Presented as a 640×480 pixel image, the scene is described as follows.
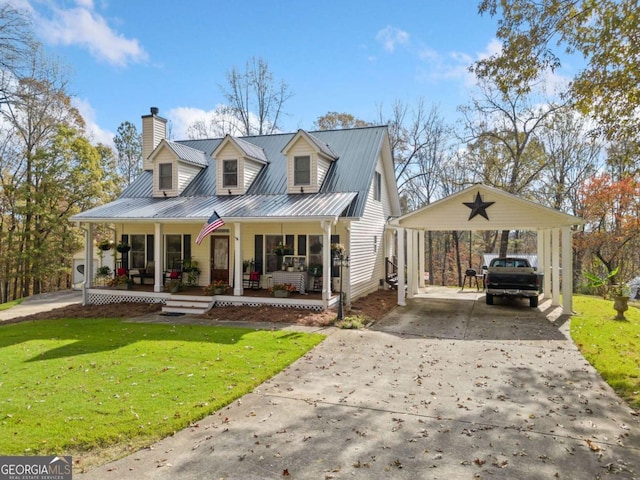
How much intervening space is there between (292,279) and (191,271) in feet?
15.6

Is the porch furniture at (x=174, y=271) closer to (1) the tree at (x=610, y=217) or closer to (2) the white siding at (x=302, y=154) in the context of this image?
(2) the white siding at (x=302, y=154)

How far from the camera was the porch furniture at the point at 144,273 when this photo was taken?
17281mm

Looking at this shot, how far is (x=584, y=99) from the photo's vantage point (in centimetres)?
915

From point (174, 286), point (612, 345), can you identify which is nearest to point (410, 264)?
point (612, 345)

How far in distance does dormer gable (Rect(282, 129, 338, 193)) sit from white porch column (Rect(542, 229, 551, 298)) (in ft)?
31.9

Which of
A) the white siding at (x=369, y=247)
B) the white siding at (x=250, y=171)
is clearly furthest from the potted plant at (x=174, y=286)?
the white siding at (x=369, y=247)

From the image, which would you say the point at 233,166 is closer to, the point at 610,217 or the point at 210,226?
the point at 210,226

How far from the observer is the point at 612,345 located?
958 cm

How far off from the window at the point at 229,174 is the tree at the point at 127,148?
2075 centimetres

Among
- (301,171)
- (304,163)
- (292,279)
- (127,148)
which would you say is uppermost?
(127,148)

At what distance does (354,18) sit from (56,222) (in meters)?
23.0

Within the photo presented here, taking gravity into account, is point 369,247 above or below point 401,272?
above

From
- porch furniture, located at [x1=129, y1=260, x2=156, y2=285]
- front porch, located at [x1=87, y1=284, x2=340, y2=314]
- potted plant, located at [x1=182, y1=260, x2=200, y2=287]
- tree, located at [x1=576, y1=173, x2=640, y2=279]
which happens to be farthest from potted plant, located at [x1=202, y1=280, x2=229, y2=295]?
tree, located at [x1=576, y1=173, x2=640, y2=279]

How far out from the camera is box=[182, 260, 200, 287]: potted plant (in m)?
16.5
